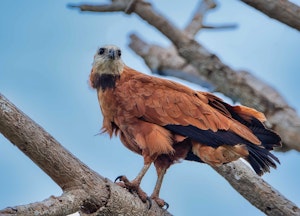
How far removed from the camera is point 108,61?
6738 millimetres

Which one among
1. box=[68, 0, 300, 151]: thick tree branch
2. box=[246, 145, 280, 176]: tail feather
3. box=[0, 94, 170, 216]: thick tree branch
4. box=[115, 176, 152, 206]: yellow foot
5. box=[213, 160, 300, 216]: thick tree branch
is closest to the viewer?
box=[0, 94, 170, 216]: thick tree branch

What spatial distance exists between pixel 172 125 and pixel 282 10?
1649 millimetres

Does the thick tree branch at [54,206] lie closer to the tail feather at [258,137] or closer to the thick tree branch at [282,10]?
the tail feather at [258,137]

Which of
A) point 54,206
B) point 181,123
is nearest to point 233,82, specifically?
point 181,123

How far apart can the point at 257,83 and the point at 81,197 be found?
2812 millimetres

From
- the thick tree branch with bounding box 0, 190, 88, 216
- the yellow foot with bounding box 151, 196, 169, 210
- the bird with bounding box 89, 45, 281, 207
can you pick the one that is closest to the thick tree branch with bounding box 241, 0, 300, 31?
the bird with bounding box 89, 45, 281, 207

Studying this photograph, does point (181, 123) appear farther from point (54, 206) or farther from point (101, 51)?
point (54, 206)

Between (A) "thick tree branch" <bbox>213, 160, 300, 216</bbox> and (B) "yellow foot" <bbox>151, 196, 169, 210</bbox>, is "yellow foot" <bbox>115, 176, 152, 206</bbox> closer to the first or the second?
(B) "yellow foot" <bbox>151, 196, 169, 210</bbox>

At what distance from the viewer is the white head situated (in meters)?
6.69

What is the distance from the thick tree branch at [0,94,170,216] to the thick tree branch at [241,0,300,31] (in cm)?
242

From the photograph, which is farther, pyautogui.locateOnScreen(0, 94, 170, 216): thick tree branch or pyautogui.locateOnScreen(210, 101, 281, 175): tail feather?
pyautogui.locateOnScreen(210, 101, 281, 175): tail feather

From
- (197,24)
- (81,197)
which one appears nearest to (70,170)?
(81,197)

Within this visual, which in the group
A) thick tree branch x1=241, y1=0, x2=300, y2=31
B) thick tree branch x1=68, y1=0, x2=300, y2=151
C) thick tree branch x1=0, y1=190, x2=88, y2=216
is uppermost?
thick tree branch x1=241, y1=0, x2=300, y2=31

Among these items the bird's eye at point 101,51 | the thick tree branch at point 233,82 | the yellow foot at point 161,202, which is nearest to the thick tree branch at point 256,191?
the thick tree branch at point 233,82
